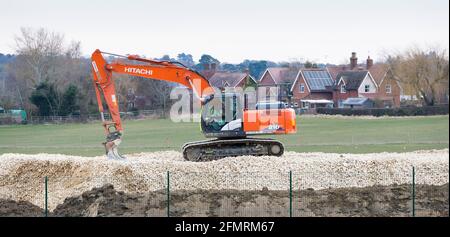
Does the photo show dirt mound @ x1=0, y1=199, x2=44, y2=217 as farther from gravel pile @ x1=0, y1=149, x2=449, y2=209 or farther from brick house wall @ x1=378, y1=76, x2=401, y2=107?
brick house wall @ x1=378, y1=76, x2=401, y2=107

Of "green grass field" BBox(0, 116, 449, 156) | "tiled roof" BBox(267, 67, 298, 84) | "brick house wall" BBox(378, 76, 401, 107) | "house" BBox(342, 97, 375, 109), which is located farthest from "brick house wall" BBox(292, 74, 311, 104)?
"green grass field" BBox(0, 116, 449, 156)

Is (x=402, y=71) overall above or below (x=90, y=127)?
above

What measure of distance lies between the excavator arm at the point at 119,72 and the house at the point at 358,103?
51025 millimetres

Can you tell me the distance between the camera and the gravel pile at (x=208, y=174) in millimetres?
24453

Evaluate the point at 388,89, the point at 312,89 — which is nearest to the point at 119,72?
the point at 312,89

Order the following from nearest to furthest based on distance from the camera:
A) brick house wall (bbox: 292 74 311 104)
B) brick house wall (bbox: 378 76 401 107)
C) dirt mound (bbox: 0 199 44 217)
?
1. dirt mound (bbox: 0 199 44 217)
2. brick house wall (bbox: 378 76 401 107)
3. brick house wall (bbox: 292 74 311 104)

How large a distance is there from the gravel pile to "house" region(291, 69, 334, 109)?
1958 inches

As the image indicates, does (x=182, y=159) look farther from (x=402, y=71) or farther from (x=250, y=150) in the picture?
(x=402, y=71)

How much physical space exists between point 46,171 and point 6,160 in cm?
187

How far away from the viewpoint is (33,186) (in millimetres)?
25828

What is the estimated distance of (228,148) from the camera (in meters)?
29.4

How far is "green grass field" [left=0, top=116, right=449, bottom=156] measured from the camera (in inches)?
1668
